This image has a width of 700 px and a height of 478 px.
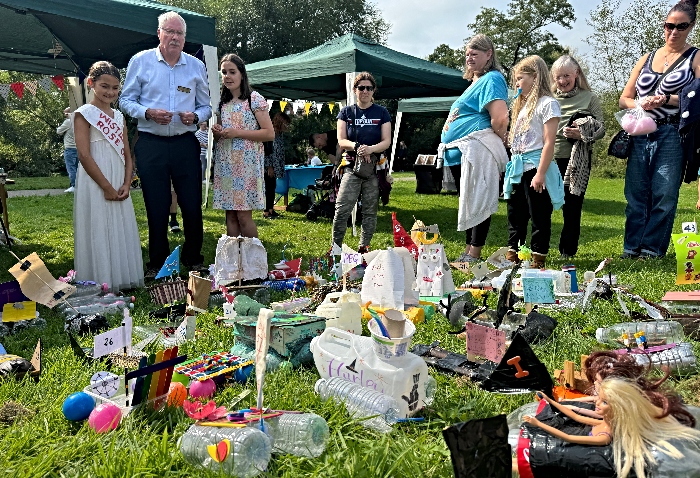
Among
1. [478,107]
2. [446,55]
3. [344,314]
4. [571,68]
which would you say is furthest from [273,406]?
[446,55]

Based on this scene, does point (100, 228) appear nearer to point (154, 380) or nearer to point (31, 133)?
point (154, 380)

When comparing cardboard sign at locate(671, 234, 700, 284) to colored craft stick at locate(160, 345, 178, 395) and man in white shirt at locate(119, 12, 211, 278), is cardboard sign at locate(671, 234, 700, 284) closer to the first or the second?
colored craft stick at locate(160, 345, 178, 395)

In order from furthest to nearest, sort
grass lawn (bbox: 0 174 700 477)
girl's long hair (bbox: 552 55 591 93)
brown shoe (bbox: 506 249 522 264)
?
girl's long hair (bbox: 552 55 591 93)
brown shoe (bbox: 506 249 522 264)
grass lawn (bbox: 0 174 700 477)

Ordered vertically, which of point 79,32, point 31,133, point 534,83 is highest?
point 79,32

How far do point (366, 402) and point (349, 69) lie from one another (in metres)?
6.30

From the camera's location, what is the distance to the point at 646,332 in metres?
2.74

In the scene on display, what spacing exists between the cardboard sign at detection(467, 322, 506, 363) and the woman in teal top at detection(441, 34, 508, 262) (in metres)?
2.33

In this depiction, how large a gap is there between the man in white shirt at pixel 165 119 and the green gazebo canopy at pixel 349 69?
134 inches

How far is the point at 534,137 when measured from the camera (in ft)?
15.2

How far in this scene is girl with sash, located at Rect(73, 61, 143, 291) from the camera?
418 cm

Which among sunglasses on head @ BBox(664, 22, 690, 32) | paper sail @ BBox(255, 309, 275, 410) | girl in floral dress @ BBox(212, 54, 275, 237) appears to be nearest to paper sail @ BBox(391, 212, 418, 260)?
girl in floral dress @ BBox(212, 54, 275, 237)

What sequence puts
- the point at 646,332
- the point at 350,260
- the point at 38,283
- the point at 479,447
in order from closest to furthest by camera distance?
the point at 479,447 < the point at 646,332 < the point at 38,283 < the point at 350,260

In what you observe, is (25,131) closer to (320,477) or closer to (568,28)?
(320,477)

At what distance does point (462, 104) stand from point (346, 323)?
2648mm
